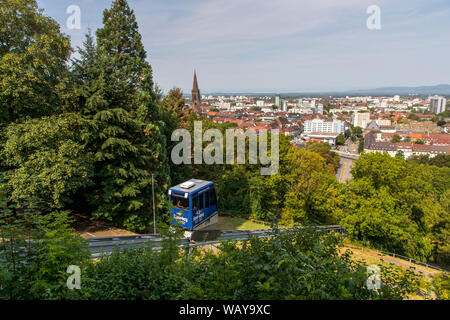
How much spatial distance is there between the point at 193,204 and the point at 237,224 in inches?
397

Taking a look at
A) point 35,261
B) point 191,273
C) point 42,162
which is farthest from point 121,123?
point 191,273

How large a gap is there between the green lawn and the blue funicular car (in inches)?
258

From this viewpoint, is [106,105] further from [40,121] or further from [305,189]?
[305,189]

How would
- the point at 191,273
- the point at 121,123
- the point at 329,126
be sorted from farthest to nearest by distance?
the point at 329,126, the point at 121,123, the point at 191,273

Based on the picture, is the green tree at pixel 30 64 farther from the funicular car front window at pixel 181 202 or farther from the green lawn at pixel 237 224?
the green lawn at pixel 237 224

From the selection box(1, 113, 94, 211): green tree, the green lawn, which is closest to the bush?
box(1, 113, 94, 211): green tree

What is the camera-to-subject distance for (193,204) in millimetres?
16109

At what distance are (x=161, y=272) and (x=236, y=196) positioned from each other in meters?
23.7

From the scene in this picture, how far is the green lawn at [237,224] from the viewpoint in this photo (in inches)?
950

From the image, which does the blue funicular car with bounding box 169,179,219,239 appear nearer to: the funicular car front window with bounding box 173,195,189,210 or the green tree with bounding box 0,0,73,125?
the funicular car front window with bounding box 173,195,189,210

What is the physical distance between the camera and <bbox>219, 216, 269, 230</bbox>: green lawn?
24.1 meters

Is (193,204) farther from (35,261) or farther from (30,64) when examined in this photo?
(30,64)

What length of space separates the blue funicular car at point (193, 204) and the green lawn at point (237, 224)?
6.56 meters
